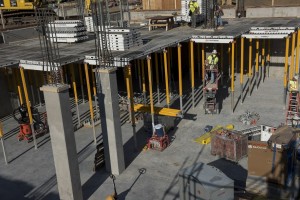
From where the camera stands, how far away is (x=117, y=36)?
1870 cm

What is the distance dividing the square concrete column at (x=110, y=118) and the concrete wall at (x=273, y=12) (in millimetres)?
20898

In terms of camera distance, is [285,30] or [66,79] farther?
[66,79]

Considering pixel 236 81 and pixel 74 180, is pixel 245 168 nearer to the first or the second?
pixel 74 180

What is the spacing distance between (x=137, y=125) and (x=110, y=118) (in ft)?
20.1

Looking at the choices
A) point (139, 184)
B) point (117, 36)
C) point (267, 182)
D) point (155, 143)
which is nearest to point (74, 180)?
point (139, 184)

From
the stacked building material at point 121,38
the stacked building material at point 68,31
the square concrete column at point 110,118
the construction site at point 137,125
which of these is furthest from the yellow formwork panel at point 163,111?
the stacked building material at point 68,31

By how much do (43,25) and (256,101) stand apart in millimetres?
15246

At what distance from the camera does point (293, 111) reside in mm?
18562

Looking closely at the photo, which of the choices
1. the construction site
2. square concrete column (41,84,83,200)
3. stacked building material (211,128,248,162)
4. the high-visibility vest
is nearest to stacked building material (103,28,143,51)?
the construction site

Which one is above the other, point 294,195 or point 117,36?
point 117,36

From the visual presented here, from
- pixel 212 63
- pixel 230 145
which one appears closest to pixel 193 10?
pixel 212 63

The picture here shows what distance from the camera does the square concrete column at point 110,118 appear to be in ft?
45.4

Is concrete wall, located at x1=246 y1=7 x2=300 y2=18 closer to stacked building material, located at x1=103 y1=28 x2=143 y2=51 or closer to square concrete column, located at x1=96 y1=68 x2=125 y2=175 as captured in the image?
stacked building material, located at x1=103 y1=28 x2=143 y2=51

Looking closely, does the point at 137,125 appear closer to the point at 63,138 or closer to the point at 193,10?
the point at 63,138
